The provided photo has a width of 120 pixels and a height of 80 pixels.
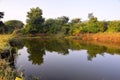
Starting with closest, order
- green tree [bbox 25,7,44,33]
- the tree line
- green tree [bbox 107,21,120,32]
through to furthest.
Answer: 1. green tree [bbox 107,21,120,32]
2. the tree line
3. green tree [bbox 25,7,44,33]

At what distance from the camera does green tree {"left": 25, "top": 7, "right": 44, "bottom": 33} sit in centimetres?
4588

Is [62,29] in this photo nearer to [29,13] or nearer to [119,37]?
[29,13]

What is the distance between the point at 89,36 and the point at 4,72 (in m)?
32.5

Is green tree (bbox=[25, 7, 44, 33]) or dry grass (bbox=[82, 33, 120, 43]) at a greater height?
green tree (bbox=[25, 7, 44, 33])

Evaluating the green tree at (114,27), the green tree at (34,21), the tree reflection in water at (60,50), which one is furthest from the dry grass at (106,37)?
the green tree at (34,21)

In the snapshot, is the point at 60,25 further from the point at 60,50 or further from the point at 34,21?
the point at 60,50

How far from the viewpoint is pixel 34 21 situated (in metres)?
47.0

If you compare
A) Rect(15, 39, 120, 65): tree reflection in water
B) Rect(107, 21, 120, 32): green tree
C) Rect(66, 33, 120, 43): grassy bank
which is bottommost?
Rect(15, 39, 120, 65): tree reflection in water

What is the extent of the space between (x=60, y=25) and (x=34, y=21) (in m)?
4.66

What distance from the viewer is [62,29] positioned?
45.5 metres

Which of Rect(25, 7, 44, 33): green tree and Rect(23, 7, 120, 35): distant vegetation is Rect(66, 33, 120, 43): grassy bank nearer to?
Rect(23, 7, 120, 35): distant vegetation

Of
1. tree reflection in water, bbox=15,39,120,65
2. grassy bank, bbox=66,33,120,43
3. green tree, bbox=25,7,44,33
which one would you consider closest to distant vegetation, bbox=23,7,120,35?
green tree, bbox=25,7,44,33

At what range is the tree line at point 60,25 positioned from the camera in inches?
1624

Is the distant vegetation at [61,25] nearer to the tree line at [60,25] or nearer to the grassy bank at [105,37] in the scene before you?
the tree line at [60,25]
